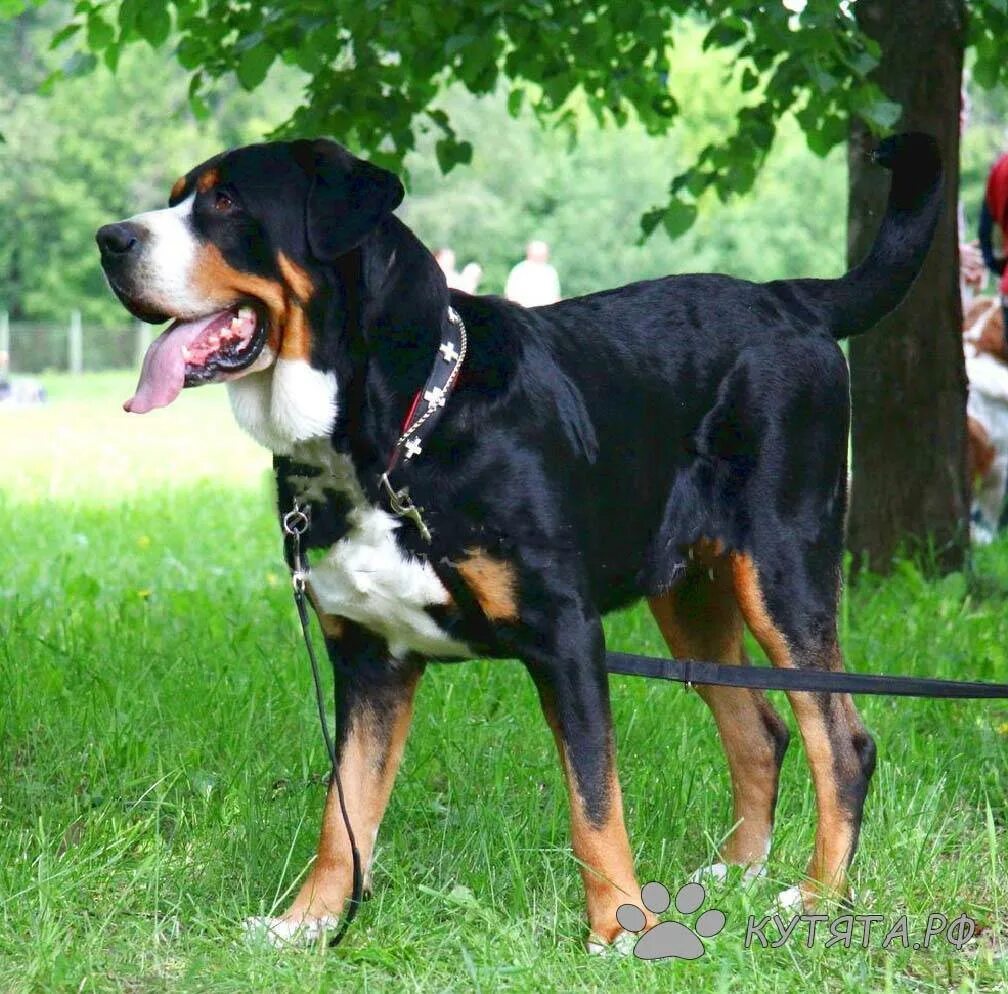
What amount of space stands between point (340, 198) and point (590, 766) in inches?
51.0

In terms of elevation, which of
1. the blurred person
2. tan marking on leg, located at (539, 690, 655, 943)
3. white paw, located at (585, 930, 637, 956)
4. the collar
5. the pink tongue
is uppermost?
the pink tongue

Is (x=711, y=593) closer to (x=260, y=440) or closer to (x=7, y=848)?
(x=260, y=440)

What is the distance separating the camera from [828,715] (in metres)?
3.69

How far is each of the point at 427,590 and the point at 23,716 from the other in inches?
77.1

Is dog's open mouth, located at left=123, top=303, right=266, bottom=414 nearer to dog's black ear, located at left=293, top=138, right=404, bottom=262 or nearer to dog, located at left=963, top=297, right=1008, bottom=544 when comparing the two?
dog's black ear, located at left=293, top=138, right=404, bottom=262

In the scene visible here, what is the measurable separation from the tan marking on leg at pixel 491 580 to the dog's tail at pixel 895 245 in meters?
1.26

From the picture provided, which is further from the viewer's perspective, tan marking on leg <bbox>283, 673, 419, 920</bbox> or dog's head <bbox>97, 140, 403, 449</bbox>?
tan marking on leg <bbox>283, 673, 419, 920</bbox>

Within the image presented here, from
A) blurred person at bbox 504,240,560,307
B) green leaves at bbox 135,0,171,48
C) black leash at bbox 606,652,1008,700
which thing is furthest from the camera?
blurred person at bbox 504,240,560,307

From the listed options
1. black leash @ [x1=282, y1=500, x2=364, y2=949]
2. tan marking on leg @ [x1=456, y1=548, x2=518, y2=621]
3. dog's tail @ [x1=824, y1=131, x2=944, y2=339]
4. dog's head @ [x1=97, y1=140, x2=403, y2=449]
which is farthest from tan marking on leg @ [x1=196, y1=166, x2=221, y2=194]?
dog's tail @ [x1=824, y1=131, x2=944, y2=339]

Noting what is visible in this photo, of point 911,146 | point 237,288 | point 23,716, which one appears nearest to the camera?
point 237,288

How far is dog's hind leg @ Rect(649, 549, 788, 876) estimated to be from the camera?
3.99 meters

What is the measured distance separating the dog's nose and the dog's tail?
1815 millimetres

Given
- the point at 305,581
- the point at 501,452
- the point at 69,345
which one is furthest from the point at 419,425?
Result: the point at 69,345

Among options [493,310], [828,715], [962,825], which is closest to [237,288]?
[493,310]
